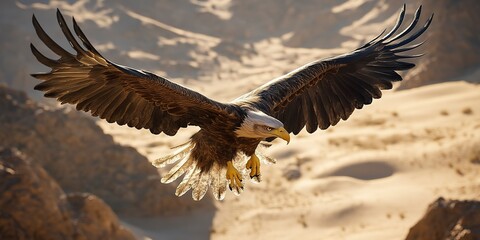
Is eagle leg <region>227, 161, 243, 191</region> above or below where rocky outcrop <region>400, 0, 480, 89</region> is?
below

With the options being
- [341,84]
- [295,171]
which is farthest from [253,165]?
[295,171]

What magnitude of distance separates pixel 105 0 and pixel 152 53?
23.1ft

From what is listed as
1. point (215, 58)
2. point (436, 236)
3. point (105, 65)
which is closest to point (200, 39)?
point (215, 58)

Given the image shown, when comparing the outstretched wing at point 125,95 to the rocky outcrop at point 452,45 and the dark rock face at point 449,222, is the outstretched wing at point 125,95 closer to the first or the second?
the dark rock face at point 449,222

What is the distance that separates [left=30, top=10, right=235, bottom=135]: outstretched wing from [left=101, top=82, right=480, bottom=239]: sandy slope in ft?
22.0

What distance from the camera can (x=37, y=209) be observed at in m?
8.76

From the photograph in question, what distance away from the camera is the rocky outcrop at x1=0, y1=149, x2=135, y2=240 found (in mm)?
8477

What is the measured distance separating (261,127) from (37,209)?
15.3 ft

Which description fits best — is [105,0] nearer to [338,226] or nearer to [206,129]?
[338,226]

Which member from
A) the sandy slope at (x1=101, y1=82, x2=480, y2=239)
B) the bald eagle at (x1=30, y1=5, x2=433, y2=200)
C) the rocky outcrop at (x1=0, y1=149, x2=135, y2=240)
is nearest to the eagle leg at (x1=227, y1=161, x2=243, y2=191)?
the bald eagle at (x1=30, y1=5, x2=433, y2=200)

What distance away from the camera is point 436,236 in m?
8.48

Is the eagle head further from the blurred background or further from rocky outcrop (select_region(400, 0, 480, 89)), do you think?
rocky outcrop (select_region(400, 0, 480, 89))

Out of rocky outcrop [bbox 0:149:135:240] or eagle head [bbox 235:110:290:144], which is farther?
rocky outcrop [bbox 0:149:135:240]

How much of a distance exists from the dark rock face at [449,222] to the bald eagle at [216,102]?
207 centimetres
